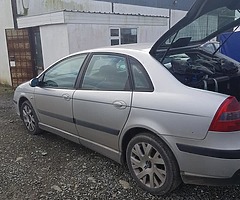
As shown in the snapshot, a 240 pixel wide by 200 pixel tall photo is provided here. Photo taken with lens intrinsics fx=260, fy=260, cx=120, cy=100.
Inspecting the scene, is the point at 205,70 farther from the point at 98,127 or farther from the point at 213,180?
the point at 98,127

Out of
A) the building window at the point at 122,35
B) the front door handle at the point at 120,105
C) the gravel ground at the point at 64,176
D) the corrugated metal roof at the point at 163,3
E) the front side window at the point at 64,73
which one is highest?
the corrugated metal roof at the point at 163,3

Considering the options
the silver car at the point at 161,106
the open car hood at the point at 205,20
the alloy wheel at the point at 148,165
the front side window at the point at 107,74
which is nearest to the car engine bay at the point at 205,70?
the silver car at the point at 161,106

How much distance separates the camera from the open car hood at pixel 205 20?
2.42 m

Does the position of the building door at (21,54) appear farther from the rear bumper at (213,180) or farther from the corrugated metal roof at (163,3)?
the rear bumper at (213,180)

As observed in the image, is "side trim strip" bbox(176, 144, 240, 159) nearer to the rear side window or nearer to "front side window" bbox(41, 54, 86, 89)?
the rear side window

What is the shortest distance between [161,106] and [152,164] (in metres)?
0.62

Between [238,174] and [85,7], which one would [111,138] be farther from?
[85,7]

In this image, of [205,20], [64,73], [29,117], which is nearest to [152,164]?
[64,73]

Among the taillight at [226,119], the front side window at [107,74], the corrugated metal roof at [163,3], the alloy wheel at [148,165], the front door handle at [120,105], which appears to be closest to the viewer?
the taillight at [226,119]

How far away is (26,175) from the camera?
10.3 ft

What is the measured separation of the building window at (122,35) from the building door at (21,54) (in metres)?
2.56

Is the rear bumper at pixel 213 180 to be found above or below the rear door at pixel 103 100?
below

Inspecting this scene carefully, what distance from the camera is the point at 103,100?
2.87 m

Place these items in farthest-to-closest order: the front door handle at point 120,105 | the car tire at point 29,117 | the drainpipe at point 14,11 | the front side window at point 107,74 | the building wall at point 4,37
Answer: the building wall at point 4,37 → the drainpipe at point 14,11 → the car tire at point 29,117 → the front side window at point 107,74 → the front door handle at point 120,105
